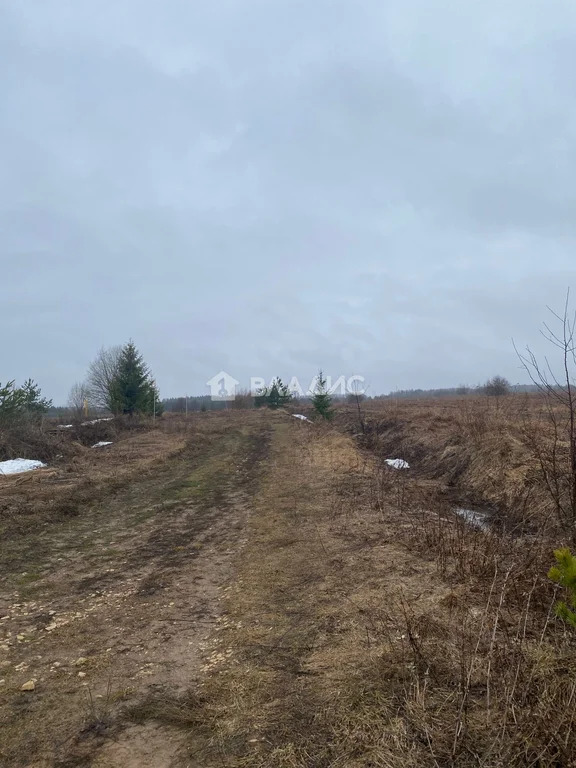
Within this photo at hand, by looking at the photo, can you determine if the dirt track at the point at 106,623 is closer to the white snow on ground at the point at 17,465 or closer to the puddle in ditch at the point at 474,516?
the puddle in ditch at the point at 474,516

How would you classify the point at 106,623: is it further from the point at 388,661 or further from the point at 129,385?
the point at 129,385

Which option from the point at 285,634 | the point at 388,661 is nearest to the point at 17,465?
the point at 285,634

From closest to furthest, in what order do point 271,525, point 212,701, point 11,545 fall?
point 212,701 → point 11,545 → point 271,525

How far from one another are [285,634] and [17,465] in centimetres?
1327

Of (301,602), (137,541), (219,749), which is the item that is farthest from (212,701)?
(137,541)

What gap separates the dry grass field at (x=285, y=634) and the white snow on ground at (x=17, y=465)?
14.8 feet

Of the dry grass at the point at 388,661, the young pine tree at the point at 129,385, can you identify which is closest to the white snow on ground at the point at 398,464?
the dry grass at the point at 388,661

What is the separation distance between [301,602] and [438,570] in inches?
56.9

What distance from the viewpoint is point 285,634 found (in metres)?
4.34

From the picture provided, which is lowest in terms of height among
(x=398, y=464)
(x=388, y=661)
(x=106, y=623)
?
(x=106, y=623)

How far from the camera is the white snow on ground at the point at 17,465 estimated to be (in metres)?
14.2

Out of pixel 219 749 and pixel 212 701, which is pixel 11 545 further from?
pixel 219 749

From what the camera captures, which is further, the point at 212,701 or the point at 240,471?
the point at 240,471

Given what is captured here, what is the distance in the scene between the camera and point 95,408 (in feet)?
178
